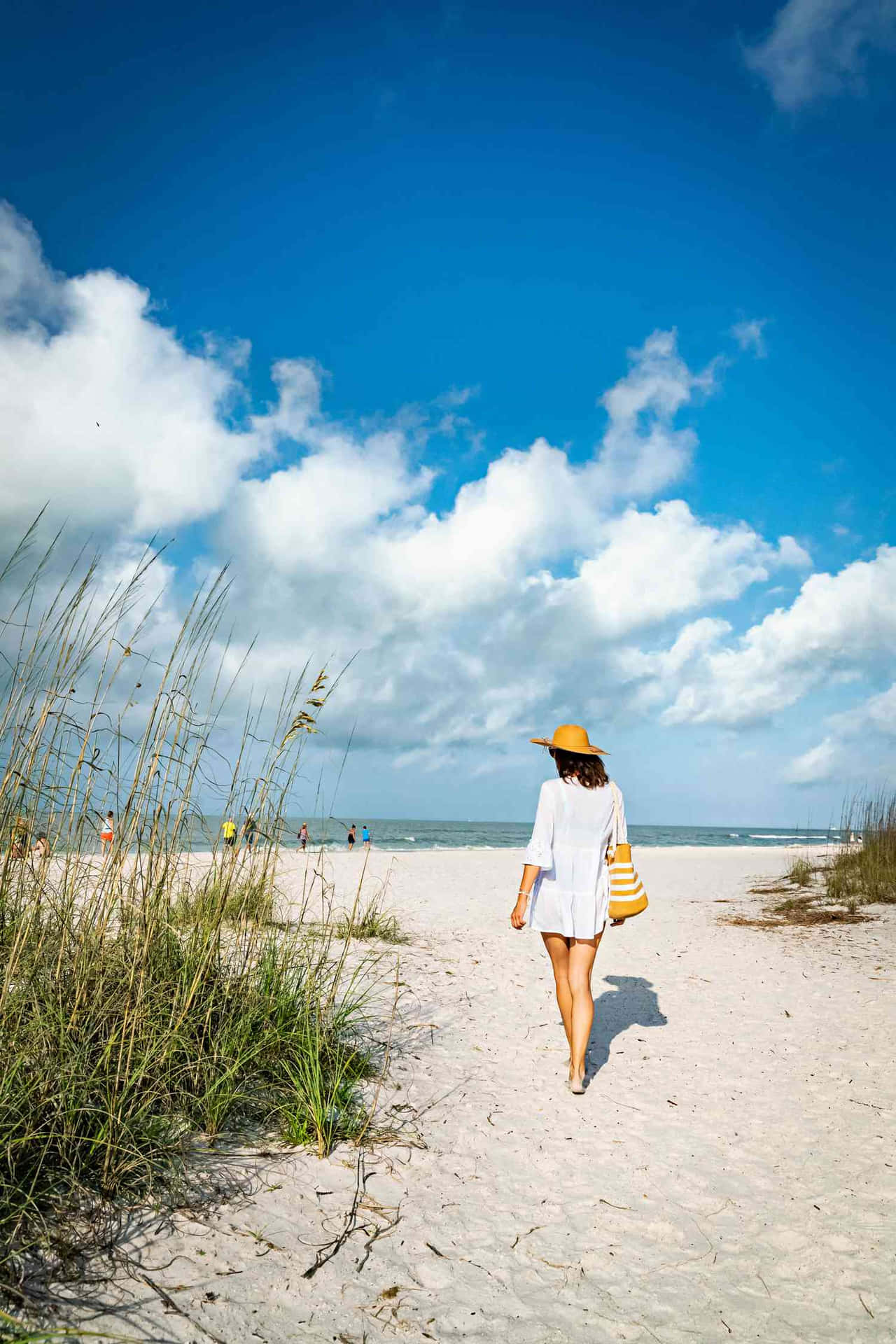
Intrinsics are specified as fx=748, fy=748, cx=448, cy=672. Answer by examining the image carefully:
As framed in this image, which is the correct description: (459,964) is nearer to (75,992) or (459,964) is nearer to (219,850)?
(219,850)

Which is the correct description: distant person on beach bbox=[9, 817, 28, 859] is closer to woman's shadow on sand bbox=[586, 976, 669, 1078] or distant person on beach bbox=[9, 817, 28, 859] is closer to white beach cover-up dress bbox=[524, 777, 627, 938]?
white beach cover-up dress bbox=[524, 777, 627, 938]

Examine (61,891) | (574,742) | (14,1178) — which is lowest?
(14,1178)

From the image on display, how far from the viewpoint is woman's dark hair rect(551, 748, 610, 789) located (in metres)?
4.68

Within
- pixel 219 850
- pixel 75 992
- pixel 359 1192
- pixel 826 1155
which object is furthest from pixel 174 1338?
pixel 826 1155

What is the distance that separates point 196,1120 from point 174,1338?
45.0 inches

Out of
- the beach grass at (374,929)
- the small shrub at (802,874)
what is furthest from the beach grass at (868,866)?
the beach grass at (374,929)

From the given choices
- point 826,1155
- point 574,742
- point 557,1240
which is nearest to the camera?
point 557,1240

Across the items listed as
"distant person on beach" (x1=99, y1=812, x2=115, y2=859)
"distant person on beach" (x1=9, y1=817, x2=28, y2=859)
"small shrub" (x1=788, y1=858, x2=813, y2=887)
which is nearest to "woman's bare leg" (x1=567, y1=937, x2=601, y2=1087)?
"distant person on beach" (x1=99, y1=812, x2=115, y2=859)

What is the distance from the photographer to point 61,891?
3.42m

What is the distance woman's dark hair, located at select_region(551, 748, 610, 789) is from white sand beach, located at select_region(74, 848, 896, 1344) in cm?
186

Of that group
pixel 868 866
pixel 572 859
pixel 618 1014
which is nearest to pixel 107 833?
pixel 572 859

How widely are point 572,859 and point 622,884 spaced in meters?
0.33

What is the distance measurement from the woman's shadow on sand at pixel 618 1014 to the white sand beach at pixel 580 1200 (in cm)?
3

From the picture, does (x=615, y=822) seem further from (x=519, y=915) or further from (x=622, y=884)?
(x=519, y=915)
